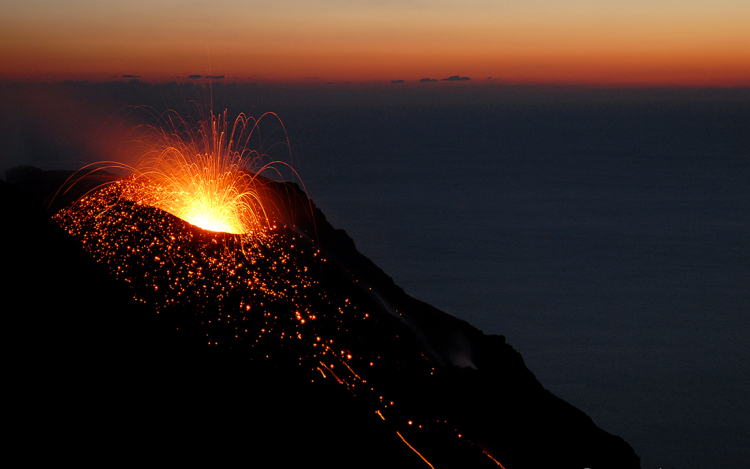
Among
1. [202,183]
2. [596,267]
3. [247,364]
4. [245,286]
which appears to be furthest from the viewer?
[596,267]

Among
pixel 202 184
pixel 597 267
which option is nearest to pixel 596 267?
pixel 597 267

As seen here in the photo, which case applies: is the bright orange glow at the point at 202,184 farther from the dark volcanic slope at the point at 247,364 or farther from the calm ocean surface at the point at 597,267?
the calm ocean surface at the point at 597,267

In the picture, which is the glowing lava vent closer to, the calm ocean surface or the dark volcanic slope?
the dark volcanic slope

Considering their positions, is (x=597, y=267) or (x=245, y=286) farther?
(x=597, y=267)

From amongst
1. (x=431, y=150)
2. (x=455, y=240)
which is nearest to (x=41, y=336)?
(x=455, y=240)

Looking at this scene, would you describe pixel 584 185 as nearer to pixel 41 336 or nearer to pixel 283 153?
pixel 283 153

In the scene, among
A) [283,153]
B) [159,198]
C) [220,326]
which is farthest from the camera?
[283,153]

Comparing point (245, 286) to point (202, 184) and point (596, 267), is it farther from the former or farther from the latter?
point (596, 267)
